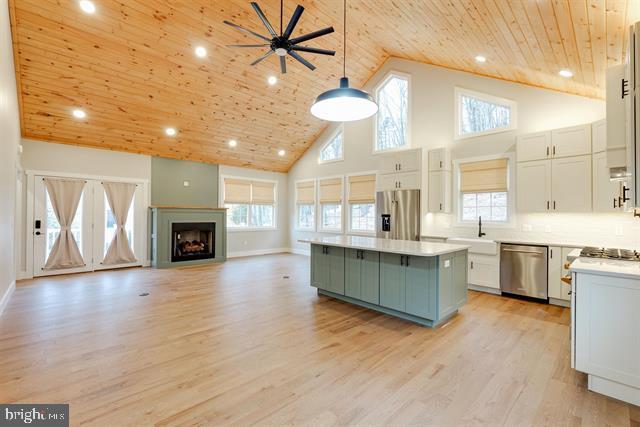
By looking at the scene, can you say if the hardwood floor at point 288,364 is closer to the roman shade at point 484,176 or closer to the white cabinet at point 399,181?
the roman shade at point 484,176

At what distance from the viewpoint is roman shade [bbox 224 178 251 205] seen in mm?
8852

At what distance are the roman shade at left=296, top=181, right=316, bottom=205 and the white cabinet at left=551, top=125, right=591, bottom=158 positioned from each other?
597 cm

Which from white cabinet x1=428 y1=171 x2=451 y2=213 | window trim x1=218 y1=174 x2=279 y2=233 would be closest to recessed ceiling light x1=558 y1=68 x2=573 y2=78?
white cabinet x1=428 y1=171 x2=451 y2=213

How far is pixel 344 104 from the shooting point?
3.13 metres

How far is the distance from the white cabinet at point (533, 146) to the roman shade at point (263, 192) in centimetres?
687

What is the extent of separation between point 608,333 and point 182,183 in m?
8.34

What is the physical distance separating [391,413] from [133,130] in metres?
7.02

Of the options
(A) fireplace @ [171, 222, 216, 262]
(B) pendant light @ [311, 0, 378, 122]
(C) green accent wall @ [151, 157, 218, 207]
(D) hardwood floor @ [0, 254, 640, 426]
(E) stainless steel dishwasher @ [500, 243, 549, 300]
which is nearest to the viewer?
(D) hardwood floor @ [0, 254, 640, 426]

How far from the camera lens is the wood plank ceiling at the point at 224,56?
134 inches

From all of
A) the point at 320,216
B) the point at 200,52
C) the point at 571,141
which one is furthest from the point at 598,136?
the point at 320,216

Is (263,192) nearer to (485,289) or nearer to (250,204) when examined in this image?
(250,204)

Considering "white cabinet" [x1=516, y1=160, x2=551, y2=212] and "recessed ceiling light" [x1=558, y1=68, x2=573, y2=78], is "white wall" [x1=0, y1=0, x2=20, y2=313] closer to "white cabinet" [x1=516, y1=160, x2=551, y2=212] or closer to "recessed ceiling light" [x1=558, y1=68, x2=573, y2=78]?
"recessed ceiling light" [x1=558, y1=68, x2=573, y2=78]

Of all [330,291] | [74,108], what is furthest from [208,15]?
[330,291]

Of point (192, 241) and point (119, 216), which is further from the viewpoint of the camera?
point (192, 241)
